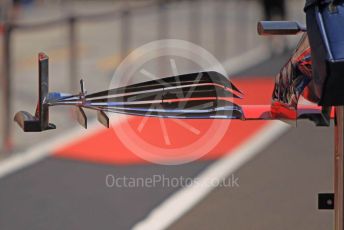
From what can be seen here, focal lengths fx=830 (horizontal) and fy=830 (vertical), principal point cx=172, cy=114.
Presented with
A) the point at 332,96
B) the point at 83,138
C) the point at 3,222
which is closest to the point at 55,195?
the point at 3,222

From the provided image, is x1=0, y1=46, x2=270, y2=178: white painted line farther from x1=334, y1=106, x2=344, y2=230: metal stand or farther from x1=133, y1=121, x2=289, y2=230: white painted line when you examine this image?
x1=334, y1=106, x2=344, y2=230: metal stand

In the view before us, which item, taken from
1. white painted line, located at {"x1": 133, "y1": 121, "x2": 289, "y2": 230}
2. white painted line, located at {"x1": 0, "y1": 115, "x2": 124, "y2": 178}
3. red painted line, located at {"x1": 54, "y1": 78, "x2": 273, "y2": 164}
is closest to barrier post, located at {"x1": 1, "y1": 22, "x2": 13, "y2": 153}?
white painted line, located at {"x1": 0, "y1": 115, "x2": 124, "y2": 178}

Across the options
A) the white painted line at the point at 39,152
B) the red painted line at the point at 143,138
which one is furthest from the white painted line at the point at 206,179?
the white painted line at the point at 39,152

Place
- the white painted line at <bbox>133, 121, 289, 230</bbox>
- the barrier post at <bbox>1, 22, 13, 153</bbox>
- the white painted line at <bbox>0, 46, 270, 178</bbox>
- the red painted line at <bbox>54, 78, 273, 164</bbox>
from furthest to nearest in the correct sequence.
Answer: the barrier post at <bbox>1, 22, 13, 153</bbox> → the red painted line at <bbox>54, 78, 273, 164</bbox> → the white painted line at <bbox>0, 46, 270, 178</bbox> → the white painted line at <bbox>133, 121, 289, 230</bbox>

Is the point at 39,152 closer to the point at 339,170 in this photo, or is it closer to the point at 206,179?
the point at 206,179

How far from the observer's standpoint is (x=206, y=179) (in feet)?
23.2

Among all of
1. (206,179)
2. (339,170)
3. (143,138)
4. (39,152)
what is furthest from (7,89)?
(339,170)

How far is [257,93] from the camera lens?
11.8m

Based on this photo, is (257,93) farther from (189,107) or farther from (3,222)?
(189,107)

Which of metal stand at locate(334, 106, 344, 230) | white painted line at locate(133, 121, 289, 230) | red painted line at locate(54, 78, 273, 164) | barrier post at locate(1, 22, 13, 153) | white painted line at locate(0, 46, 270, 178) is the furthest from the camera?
barrier post at locate(1, 22, 13, 153)

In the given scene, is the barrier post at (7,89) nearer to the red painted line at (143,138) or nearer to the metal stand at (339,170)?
the red painted line at (143,138)

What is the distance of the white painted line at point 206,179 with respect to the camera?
5.77 metres

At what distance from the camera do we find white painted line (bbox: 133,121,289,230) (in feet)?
18.9

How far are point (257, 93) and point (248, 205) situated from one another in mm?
5745
